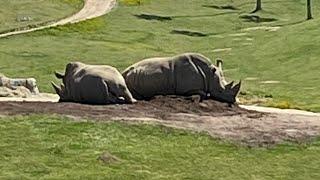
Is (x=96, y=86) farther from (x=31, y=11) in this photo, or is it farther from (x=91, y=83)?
(x=31, y=11)

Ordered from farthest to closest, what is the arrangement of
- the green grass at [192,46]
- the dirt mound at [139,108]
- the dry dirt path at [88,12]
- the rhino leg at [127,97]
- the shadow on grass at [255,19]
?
the shadow on grass at [255,19] < the dry dirt path at [88,12] < the green grass at [192,46] < the rhino leg at [127,97] < the dirt mound at [139,108]

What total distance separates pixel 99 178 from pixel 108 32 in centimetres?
6759

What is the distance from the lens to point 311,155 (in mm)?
23344

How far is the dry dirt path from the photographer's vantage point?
8405cm

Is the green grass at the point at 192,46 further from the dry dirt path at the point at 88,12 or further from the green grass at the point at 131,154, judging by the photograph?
the green grass at the point at 131,154

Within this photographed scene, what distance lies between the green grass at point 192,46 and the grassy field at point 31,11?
478 cm

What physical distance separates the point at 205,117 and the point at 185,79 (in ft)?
12.2

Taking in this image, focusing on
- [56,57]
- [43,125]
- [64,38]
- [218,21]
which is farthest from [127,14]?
[43,125]

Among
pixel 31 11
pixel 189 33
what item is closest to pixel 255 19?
pixel 189 33

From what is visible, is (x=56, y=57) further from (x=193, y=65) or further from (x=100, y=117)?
(x=100, y=117)

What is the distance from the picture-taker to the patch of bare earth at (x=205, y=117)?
25409mm

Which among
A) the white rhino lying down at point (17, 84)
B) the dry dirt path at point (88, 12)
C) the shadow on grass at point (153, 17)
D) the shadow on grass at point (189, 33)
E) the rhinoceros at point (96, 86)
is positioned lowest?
the shadow on grass at point (153, 17)

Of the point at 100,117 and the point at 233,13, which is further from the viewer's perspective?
the point at 233,13

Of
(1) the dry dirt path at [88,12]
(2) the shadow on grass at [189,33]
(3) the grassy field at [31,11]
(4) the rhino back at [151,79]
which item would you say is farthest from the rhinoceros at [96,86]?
(2) the shadow on grass at [189,33]
